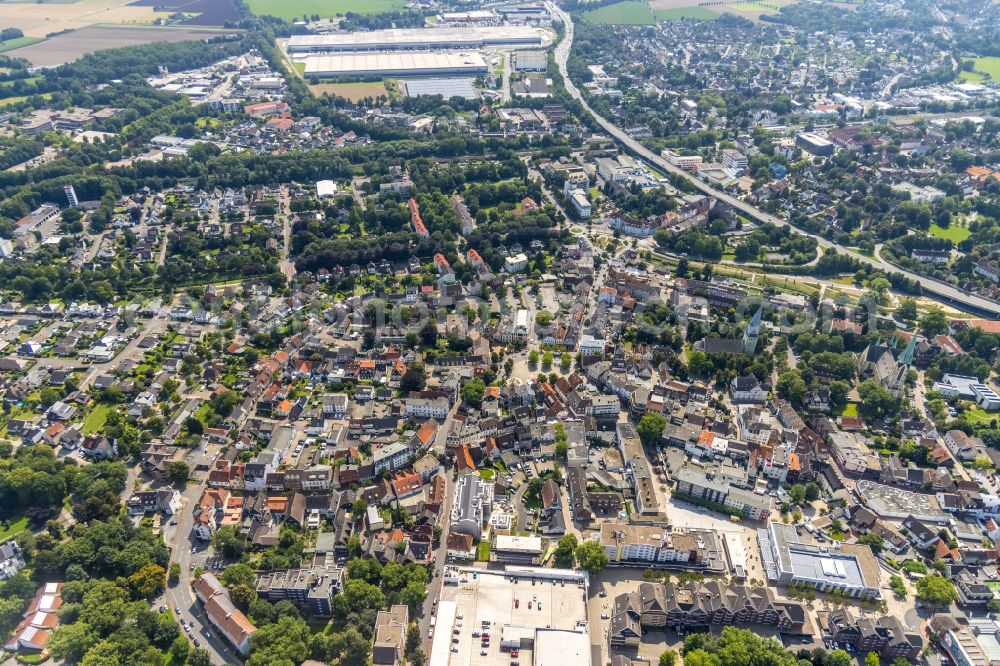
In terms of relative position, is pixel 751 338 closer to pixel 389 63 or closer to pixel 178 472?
pixel 178 472

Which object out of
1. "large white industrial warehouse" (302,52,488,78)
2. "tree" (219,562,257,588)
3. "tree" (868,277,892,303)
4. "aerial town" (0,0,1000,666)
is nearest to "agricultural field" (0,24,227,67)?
"aerial town" (0,0,1000,666)

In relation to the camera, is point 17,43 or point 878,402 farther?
point 17,43

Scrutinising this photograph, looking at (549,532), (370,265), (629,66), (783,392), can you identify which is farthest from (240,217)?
(629,66)

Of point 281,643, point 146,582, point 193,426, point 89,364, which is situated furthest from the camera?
point 89,364

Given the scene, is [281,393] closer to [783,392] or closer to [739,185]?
[783,392]

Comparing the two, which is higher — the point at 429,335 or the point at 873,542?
the point at 429,335

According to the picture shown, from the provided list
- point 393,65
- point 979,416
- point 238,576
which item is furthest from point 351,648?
point 393,65

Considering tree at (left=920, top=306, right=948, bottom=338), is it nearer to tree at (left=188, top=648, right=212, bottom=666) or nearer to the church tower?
the church tower
